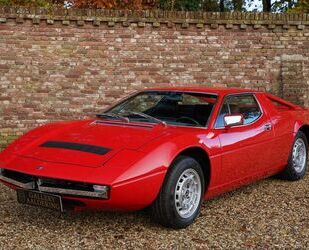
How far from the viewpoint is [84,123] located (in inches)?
223

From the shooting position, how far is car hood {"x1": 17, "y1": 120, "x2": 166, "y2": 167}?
459cm

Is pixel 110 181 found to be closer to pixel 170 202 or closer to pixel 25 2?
pixel 170 202

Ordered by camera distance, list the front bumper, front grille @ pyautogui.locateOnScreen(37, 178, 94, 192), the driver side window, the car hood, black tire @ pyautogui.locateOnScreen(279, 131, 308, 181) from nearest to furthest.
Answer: the front bumper < front grille @ pyautogui.locateOnScreen(37, 178, 94, 192) < the car hood < the driver side window < black tire @ pyautogui.locateOnScreen(279, 131, 308, 181)

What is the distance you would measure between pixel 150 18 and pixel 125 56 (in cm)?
87

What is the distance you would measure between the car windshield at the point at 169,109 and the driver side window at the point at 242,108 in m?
0.14

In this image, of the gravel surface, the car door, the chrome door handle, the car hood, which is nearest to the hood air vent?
the car hood

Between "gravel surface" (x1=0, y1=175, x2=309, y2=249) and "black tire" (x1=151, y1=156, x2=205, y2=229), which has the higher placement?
"black tire" (x1=151, y1=156, x2=205, y2=229)

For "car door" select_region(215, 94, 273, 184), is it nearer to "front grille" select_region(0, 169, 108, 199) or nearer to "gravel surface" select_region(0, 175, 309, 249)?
"gravel surface" select_region(0, 175, 309, 249)

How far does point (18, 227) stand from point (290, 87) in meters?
6.95

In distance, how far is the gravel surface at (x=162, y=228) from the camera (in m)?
4.40

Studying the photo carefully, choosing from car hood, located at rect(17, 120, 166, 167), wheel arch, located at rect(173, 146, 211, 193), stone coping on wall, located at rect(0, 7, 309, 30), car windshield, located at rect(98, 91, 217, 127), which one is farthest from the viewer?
stone coping on wall, located at rect(0, 7, 309, 30)

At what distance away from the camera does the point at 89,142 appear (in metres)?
4.87

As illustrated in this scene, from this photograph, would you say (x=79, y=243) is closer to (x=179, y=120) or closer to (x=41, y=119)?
(x=179, y=120)

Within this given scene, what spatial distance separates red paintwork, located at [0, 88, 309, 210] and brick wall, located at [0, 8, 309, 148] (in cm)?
362
